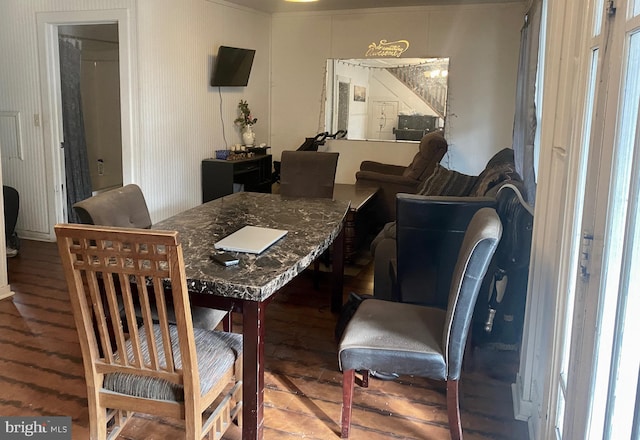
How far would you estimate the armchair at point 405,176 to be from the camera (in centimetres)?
509

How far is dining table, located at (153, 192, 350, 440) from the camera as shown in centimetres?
185

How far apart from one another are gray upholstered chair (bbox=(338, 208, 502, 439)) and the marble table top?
41 centimetres

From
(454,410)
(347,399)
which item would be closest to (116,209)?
(347,399)

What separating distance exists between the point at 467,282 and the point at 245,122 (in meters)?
4.70

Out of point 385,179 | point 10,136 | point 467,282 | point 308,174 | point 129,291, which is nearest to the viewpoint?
point 129,291

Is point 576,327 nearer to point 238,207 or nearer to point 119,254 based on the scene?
point 119,254

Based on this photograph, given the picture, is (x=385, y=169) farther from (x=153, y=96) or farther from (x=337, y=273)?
(x=337, y=273)

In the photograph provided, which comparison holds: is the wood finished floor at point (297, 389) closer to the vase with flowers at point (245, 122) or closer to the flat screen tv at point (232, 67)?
the flat screen tv at point (232, 67)

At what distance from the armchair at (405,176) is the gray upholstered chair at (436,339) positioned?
2927mm

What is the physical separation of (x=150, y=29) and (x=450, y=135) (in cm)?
341

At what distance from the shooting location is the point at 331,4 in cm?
598

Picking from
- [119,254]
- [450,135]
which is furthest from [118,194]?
[450,135]

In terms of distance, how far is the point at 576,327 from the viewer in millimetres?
1418

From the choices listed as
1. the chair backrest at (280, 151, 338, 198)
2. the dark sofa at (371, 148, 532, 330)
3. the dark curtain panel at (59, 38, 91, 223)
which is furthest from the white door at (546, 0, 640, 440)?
the dark curtain panel at (59, 38, 91, 223)
